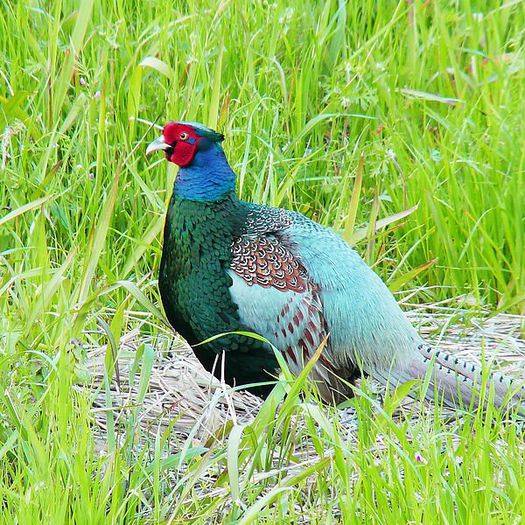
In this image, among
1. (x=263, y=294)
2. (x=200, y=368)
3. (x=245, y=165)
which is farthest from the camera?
(x=245, y=165)

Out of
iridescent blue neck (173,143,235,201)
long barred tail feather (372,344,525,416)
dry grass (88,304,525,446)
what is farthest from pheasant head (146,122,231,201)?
long barred tail feather (372,344,525,416)

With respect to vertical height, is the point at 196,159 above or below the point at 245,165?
above

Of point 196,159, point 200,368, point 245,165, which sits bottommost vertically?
point 200,368

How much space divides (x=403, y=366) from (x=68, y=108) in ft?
6.45

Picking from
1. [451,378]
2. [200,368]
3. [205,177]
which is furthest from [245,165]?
[451,378]

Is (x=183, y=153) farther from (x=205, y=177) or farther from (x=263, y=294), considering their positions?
(x=263, y=294)

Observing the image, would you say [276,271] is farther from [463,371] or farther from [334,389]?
[463,371]

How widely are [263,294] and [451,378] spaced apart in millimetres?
712

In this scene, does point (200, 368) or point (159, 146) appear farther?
point (200, 368)

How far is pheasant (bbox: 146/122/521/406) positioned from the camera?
12.4ft

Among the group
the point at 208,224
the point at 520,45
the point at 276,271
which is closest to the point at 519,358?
the point at 276,271

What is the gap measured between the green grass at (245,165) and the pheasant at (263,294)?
0.61ft

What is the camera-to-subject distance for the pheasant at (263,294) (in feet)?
12.4

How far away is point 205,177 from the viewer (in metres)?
3.86
